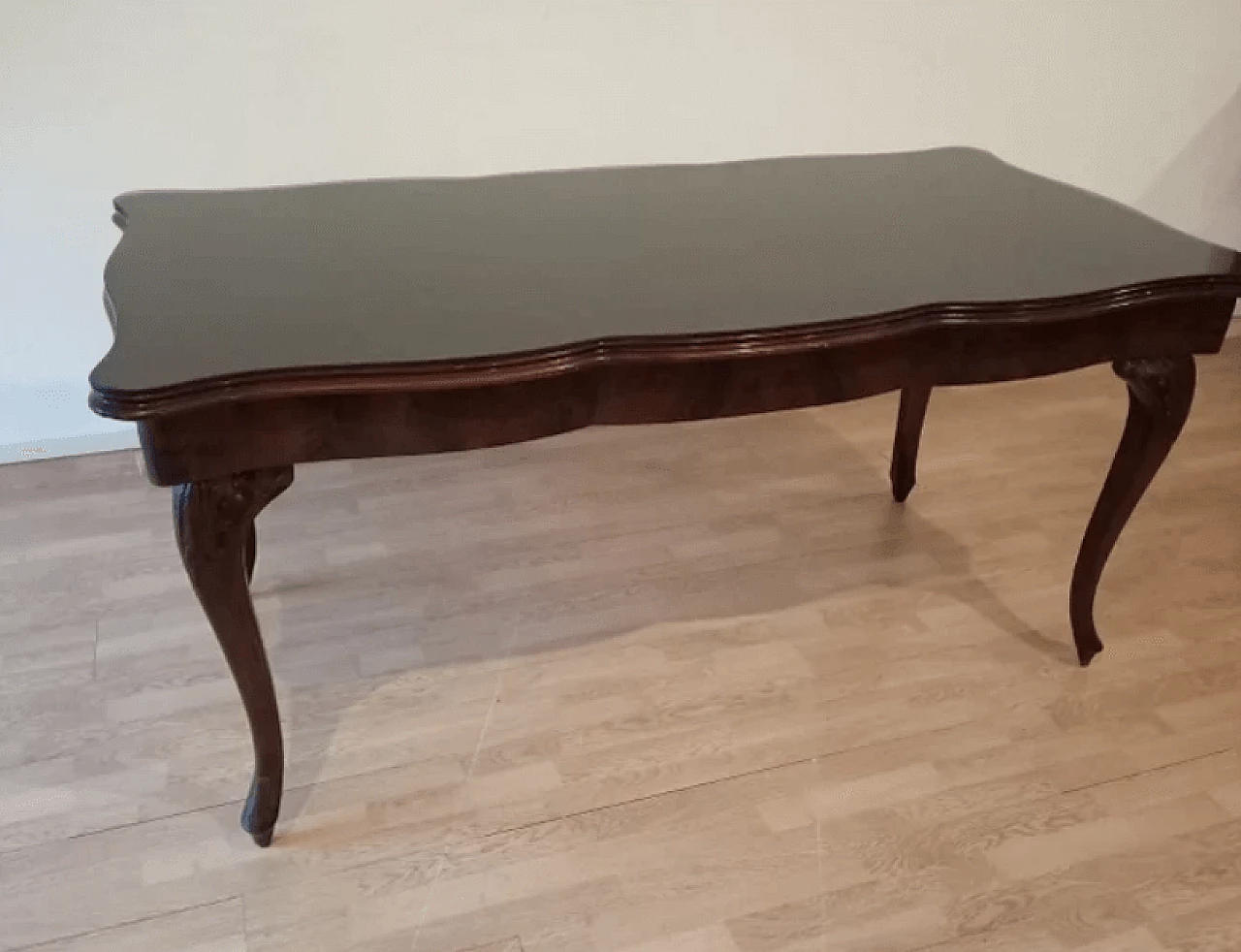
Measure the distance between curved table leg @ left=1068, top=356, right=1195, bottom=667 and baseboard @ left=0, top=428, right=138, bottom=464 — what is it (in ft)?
5.85

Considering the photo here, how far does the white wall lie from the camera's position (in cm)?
196

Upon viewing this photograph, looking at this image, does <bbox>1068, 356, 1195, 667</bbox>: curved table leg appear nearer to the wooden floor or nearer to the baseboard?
the wooden floor

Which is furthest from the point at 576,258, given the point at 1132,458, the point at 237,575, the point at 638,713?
the point at 1132,458

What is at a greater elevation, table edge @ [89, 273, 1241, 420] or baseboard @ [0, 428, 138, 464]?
table edge @ [89, 273, 1241, 420]

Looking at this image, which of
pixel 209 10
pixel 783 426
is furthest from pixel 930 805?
pixel 209 10

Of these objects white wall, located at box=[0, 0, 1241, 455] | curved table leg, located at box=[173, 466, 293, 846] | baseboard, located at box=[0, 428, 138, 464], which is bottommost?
baseboard, located at box=[0, 428, 138, 464]

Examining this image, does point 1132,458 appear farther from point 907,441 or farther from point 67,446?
point 67,446

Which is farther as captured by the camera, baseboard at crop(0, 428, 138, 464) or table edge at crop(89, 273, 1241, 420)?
baseboard at crop(0, 428, 138, 464)

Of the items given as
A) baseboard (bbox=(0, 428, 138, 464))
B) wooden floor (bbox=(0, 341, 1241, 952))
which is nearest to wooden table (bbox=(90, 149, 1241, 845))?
wooden floor (bbox=(0, 341, 1241, 952))

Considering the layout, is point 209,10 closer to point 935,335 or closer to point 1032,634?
point 935,335

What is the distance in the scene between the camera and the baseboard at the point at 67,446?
221cm

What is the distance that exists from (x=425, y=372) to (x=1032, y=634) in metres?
1.20

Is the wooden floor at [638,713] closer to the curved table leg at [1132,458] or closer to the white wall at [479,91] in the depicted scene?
the curved table leg at [1132,458]

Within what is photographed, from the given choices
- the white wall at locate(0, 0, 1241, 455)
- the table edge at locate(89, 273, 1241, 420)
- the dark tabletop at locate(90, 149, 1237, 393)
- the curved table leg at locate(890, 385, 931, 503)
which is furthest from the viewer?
the curved table leg at locate(890, 385, 931, 503)
